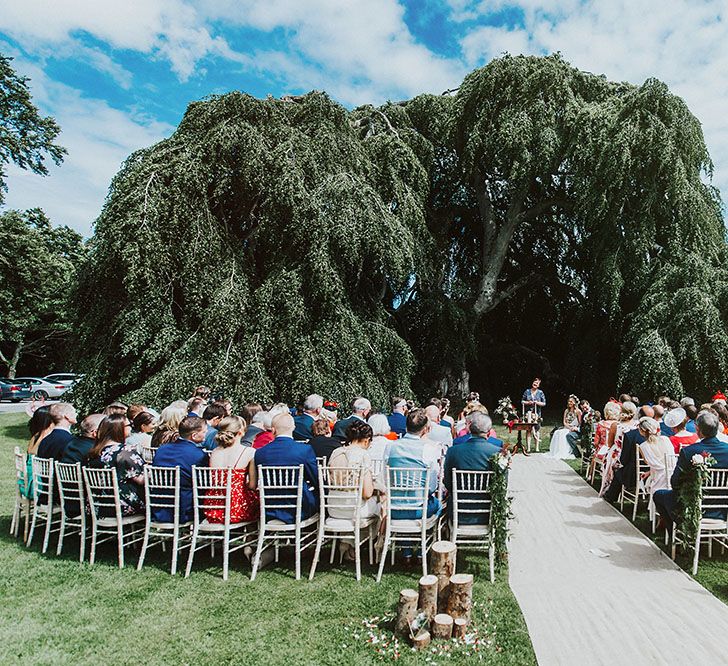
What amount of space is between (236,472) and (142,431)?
172 centimetres

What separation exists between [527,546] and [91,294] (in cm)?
1078

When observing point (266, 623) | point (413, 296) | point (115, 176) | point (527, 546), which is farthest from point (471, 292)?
point (266, 623)

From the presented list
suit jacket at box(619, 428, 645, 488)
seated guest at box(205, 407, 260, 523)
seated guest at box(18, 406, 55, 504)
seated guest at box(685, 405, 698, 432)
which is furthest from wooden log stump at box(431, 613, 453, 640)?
seated guest at box(685, 405, 698, 432)

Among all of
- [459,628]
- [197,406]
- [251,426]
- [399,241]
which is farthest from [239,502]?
[399,241]

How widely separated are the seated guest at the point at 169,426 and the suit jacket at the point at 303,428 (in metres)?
1.43

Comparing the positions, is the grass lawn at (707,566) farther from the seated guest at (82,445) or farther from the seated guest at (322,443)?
the seated guest at (82,445)

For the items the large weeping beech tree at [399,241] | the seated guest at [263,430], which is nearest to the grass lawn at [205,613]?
the seated guest at [263,430]

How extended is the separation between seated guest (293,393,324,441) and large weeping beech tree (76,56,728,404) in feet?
13.4

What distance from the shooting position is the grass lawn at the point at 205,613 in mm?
3635

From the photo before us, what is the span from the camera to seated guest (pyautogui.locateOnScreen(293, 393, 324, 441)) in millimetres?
7051

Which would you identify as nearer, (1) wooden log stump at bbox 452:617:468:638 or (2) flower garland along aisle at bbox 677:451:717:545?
(1) wooden log stump at bbox 452:617:468:638

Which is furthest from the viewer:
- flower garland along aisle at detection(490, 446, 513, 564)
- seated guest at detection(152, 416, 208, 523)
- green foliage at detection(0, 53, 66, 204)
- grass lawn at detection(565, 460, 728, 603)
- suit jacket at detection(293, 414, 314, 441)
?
green foliage at detection(0, 53, 66, 204)

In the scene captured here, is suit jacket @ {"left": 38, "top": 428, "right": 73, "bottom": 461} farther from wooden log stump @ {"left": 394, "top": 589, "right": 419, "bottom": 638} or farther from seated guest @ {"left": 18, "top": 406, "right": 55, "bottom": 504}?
wooden log stump @ {"left": 394, "top": 589, "right": 419, "bottom": 638}

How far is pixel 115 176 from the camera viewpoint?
1294 cm
